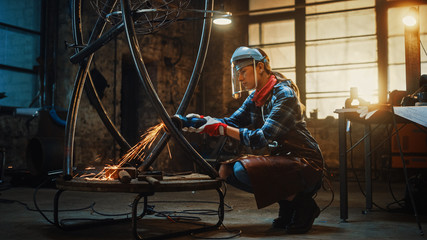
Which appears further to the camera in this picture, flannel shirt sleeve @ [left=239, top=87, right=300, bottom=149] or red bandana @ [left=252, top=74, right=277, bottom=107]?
red bandana @ [left=252, top=74, right=277, bottom=107]

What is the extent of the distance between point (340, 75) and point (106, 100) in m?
4.28

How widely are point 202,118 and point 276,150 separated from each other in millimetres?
529

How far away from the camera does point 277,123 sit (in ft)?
9.22

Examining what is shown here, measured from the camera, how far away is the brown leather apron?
270 centimetres

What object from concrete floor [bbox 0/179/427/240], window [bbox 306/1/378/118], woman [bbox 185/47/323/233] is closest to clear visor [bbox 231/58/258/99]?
woman [bbox 185/47/323/233]

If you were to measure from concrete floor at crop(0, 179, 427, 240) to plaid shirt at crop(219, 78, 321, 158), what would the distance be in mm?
538

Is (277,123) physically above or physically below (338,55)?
below

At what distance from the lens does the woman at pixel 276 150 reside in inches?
108

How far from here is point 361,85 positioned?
8445 millimetres

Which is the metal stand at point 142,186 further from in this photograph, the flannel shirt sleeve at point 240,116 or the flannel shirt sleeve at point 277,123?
the flannel shirt sleeve at point 240,116

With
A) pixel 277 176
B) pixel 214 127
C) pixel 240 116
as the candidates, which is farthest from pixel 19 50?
pixel 277 176

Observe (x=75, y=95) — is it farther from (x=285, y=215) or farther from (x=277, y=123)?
(x=285, y=215)

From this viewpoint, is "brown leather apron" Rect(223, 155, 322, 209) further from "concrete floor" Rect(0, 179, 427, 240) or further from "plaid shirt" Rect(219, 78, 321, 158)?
"concrete floor" Rect(0, 179, 427, 240)

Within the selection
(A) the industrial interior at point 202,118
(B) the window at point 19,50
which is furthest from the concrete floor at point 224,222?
(B) the window at point 19,50
